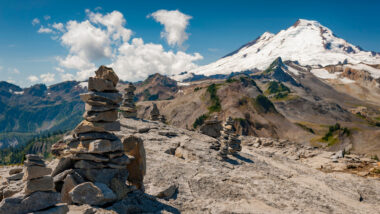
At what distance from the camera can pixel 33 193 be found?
11.3 meters

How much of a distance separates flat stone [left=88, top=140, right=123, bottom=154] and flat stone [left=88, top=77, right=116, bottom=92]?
4.15 metres

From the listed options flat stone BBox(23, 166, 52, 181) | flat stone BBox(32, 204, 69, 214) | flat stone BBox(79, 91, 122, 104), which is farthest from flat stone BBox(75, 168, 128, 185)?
flat stone BBox(79, 91, 122, 104)

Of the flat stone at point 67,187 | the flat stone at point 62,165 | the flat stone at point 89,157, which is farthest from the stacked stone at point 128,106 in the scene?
the flat stone at point 67,187

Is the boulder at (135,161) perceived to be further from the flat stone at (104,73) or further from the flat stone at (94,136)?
the flat stone at (104,73)

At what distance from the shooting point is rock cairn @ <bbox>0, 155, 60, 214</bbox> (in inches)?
426

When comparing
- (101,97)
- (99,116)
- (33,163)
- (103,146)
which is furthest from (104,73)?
(33,163)

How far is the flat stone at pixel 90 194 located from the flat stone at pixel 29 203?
4.92 ft

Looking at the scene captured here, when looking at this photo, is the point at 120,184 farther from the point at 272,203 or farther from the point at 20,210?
the point at 272,203

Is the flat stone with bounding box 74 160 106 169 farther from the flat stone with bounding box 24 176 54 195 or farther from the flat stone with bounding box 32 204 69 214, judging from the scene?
the flat stone with bounding box 32 204 69 214

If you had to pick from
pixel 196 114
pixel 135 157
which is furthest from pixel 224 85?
pixel 135 157

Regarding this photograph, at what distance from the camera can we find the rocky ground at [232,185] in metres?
19.2

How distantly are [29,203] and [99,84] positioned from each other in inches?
355

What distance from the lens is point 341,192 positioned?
98.2 ft

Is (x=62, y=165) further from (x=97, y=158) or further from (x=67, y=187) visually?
(x=97, y=158)
